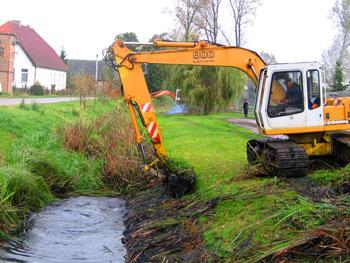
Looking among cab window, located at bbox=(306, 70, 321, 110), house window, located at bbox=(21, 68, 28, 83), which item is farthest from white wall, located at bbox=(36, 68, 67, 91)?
cab window, located at bbox=(306, 70, 321, 110)

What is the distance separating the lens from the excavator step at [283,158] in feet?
38.1

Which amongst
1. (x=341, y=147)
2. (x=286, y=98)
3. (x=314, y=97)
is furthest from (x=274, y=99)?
(x=341, y=147)

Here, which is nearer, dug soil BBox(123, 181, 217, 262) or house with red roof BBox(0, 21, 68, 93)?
dug soil BBox(123, 181, 217, 262)

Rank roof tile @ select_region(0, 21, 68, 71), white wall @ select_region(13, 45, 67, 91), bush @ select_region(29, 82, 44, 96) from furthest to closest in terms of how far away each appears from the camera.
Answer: roof tile @ select_region(0, 21, 68, 71)
white wall @ select_region(13, 45, 67, 91)
bush @ select_region(29, 82, 44, 96)

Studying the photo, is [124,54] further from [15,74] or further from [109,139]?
[15,74]

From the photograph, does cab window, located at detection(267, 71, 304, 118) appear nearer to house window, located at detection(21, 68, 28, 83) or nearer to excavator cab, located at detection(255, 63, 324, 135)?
excavator cab, located at detection(255, 63, 324, 135)

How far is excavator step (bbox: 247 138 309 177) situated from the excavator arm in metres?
1.71

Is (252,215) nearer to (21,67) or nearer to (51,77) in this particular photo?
(21,67)

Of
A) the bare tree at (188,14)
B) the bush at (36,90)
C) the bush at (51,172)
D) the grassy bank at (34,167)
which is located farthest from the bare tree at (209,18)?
the bush at (51,172)

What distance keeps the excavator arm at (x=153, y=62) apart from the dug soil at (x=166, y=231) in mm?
1455

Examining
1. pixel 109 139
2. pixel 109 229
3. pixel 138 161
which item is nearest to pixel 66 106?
pixel 109 139

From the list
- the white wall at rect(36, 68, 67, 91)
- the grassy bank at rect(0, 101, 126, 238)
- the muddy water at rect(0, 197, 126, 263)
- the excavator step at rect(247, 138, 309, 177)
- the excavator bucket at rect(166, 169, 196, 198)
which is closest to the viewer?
the muddy water at rect(0, 197, 126, 263)

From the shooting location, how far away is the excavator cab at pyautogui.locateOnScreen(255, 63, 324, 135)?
12.6 metres

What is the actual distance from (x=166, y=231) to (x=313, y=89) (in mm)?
5081
